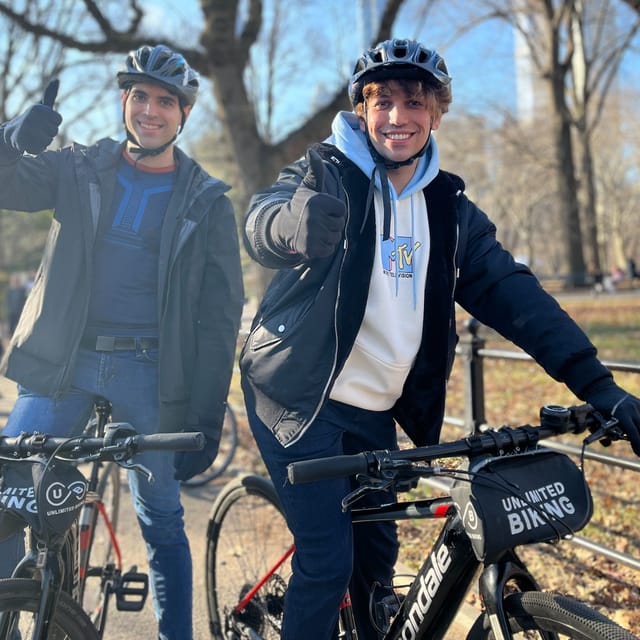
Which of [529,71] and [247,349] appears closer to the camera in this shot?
[247,349]

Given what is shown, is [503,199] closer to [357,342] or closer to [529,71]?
[529,71]

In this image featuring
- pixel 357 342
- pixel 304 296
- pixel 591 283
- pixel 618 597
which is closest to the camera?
pixel 304 296

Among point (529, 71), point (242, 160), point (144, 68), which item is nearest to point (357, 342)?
point (144, 68)

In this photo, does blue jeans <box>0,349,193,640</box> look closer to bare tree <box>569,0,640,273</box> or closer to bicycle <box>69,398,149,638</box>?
bicycle <box>69,398,149,638</box>

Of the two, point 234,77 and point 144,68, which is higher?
point 234,77

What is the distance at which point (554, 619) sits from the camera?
1606mm

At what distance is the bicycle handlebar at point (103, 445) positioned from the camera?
1809 millimetres

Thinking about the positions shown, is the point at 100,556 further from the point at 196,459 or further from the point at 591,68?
the point at 591,68

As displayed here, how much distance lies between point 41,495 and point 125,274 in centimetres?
91

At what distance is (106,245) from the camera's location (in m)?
2.61

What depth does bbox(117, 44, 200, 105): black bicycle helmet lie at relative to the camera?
2703 mm

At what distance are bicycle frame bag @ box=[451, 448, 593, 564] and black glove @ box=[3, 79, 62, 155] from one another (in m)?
1.72

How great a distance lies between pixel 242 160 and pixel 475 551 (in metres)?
8.36

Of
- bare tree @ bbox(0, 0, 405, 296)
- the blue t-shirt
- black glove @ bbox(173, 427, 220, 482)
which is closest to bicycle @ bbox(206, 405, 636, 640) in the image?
black glove @ bbox(173, 427, 220, 482)
